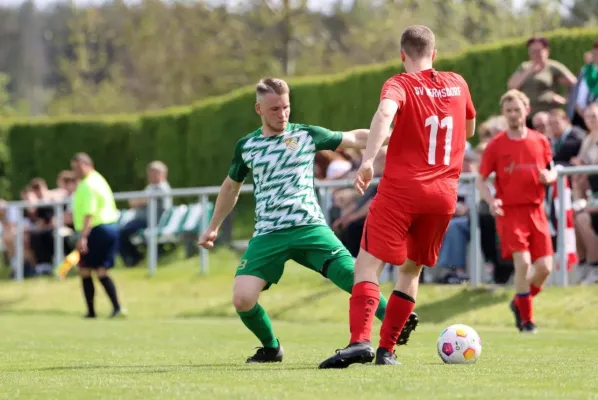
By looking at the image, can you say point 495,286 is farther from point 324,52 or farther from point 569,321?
point 324,52

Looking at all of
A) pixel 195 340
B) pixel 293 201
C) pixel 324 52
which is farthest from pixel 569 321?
pixel 324 52

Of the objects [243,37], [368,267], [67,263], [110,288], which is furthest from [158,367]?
[243,37]

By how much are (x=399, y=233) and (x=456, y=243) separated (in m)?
7.56

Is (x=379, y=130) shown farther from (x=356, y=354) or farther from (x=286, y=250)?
(x=286, y=250)

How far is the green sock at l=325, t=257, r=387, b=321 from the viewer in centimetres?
821

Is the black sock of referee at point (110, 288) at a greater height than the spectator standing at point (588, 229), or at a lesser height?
lesser

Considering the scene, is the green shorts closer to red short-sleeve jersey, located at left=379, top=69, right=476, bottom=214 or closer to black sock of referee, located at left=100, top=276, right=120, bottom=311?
red short-sleeve jersey, located at left=379, top=69, right=476, bottom=214

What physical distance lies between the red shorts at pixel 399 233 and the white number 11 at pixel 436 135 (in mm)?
344

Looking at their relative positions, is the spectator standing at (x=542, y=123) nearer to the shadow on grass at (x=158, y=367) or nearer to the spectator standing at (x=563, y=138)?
the spectator standing at (x=563, y=138)

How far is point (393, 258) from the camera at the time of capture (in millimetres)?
7449

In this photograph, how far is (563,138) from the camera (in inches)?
582

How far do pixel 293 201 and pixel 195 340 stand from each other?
135 inches

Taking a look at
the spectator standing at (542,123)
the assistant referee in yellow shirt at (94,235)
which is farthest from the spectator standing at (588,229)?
the assistant referee in yellow shirt at (94,235)

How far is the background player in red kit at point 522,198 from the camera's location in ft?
39.3
